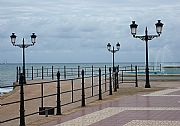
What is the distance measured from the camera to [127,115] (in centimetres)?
1395

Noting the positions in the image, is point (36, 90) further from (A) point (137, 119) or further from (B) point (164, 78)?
(A) point (137, 119)

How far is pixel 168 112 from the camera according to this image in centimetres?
1454

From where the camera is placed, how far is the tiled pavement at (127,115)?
12.3 metres

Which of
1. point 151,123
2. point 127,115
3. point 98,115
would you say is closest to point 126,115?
point 127,115

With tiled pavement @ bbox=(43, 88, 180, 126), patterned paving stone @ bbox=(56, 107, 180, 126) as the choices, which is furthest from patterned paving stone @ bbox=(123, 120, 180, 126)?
patterned paving stone @ bbox=(56, 107, 180, 126)

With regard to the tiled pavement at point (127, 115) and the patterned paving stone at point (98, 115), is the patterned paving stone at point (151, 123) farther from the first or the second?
the patterned paving stone at point (98, 115)

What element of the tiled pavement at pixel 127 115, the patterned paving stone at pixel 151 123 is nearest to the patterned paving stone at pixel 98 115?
the tiled pavement at pixel 127 115

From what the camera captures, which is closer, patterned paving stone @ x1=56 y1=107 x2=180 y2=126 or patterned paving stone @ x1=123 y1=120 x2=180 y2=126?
patterned paving stone @ x1=123 y1=120 x2=180 y2=126

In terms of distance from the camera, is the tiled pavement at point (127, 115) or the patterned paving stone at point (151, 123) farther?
the tiled pavement at point (127, 115)

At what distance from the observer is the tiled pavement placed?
12.3 m

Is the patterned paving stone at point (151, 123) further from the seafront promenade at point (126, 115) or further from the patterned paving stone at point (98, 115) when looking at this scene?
the patterned paving stone at point (98, 115)

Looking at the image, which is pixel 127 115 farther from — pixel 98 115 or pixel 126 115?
pixel 98 115

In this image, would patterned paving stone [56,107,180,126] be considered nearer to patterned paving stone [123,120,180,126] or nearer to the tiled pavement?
the tiled pavement

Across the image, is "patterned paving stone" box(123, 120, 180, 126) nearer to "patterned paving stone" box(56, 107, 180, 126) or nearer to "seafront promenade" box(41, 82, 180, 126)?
"seafront promenade" box(41, 82, 180, 126)
